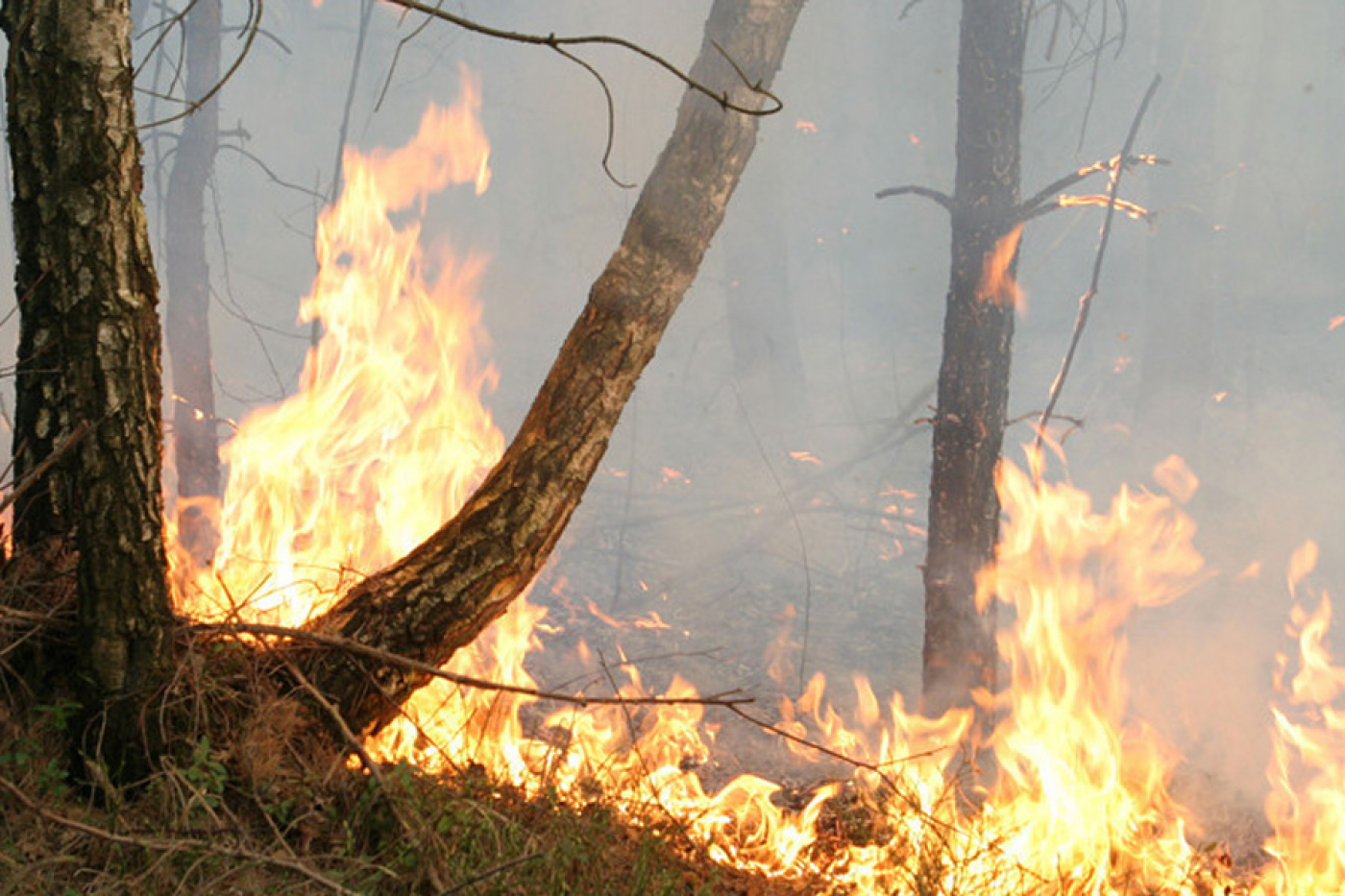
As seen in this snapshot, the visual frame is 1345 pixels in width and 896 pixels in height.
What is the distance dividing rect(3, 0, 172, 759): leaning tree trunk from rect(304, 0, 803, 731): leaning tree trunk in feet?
2.41

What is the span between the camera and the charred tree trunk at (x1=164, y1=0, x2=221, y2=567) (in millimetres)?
7633

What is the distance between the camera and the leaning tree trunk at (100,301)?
2570 mm

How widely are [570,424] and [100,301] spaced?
1690mm

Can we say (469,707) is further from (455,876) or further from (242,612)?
(455,876)

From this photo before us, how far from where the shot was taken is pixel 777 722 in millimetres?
7559

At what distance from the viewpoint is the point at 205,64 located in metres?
7.80

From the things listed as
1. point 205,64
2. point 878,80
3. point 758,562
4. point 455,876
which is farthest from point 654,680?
point 878,80

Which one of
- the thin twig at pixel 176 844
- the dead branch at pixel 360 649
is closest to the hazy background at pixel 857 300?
the dead branch at pixel 360 649

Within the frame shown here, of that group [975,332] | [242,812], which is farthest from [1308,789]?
[242,812]

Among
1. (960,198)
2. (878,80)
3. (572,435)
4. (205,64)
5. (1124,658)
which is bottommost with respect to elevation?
(1124,658)

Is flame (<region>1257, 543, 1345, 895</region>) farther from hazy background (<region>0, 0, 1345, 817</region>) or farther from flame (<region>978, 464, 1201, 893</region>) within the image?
flame (<region>978, 464, 1201, 893</region>)

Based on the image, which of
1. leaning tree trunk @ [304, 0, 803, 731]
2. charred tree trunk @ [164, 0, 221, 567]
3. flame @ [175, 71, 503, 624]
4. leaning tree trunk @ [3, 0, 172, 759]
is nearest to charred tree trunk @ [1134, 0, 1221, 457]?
flame @ [175, 71, 503, 624]

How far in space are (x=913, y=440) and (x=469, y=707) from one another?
14.5 m

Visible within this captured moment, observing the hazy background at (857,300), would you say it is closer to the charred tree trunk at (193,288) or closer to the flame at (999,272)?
the charred tree trunk at (193,288)
